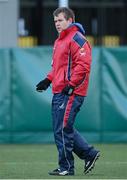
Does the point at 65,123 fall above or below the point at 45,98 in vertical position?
above

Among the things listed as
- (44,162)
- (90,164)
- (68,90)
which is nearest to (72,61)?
(68,90)

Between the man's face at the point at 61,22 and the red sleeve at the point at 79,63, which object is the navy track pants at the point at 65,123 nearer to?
the red sleeve at the point at 79,63

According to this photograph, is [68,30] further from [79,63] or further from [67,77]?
[67,77]

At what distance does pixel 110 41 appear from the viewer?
22.9m

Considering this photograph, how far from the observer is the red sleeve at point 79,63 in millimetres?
9883

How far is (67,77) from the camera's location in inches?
394

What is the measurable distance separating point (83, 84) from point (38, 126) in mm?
4884

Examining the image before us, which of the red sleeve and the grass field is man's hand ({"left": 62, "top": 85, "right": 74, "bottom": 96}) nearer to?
the red sleeve

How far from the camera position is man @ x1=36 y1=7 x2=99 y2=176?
32.6 ft

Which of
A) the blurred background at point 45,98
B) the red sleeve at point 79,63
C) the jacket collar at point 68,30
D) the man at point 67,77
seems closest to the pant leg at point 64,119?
A: the man at point 67,77

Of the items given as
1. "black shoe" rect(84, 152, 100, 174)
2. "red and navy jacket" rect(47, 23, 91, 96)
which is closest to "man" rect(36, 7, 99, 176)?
"red and navy jacket" rect(47, 23, 91, 96)

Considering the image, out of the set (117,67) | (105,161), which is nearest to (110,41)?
(117,67)

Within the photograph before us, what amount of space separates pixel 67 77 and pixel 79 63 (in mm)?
229

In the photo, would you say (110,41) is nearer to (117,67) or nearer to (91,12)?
(91,12)
